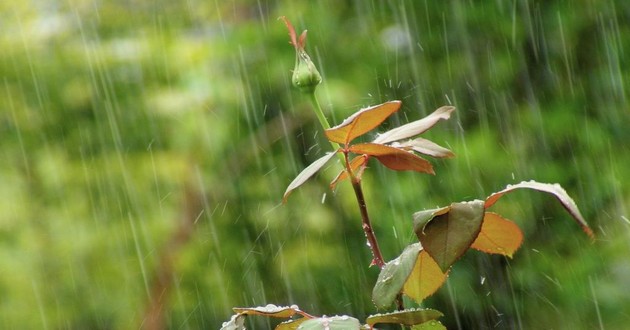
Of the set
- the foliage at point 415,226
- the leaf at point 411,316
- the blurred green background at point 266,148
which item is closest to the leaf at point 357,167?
the foliage at point 415,226

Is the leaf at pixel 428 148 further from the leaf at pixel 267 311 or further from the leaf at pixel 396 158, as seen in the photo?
the leaf at pixel 267 311

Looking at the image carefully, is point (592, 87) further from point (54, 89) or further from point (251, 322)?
point (54, 89)

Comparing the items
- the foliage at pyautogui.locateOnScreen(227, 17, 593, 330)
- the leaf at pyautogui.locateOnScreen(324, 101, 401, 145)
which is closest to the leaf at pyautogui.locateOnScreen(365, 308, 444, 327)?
the foliage at pyautogui.locateOnScreen(227, 17, 593, 330)

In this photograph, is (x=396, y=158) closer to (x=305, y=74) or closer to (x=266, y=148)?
(x=305, y=74)

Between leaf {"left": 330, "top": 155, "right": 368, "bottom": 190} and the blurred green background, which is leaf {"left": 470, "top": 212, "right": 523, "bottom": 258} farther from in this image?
the blurred green background

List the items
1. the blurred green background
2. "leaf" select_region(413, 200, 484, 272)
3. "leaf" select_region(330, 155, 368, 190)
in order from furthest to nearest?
the blurred green background < "leaf" select_region(330, 155, 368, 190) < "leaf" select_region(413, 200, 484, 272)

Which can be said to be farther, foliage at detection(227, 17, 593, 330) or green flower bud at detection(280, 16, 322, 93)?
green flower bud at detection(280, 16, 322, 93)

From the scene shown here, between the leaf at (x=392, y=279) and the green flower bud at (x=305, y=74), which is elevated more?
the green flower bud at (x=305, y=74)
